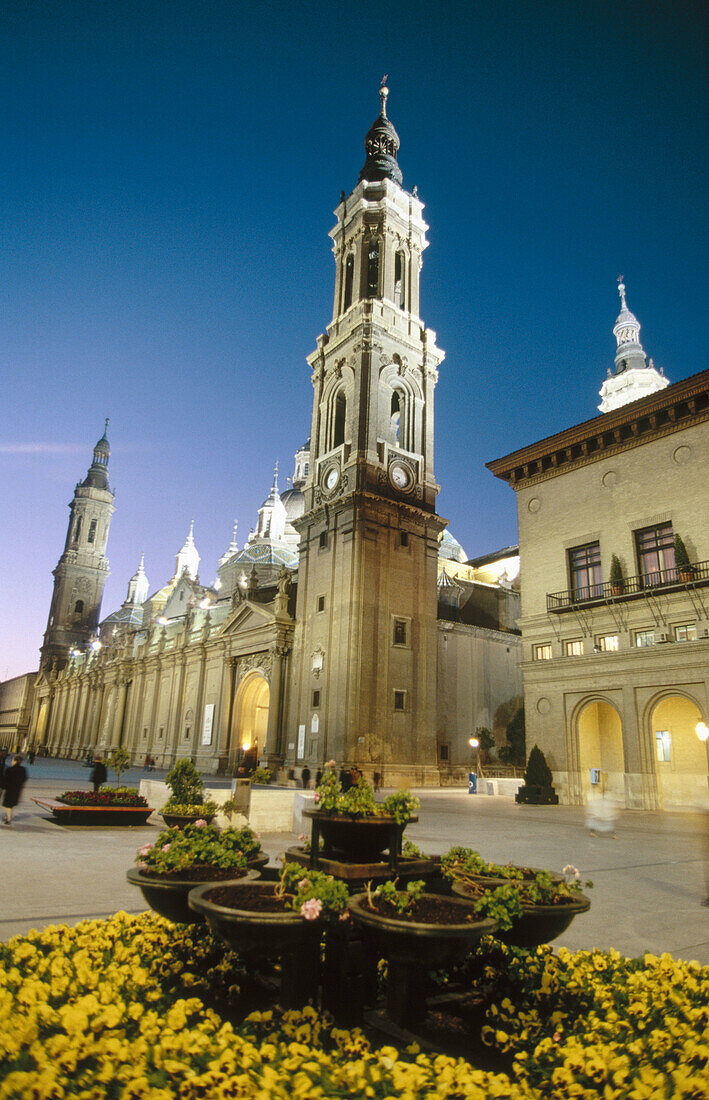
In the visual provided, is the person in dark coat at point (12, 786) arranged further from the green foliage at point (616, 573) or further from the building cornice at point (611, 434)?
the building cornice at point (611, 434)

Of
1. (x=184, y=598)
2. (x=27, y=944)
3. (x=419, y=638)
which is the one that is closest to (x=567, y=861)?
(x=27, y=944)

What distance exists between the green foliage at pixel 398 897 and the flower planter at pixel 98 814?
14749 millimetres

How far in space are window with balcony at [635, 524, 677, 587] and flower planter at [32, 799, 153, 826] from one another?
2126 centimetres

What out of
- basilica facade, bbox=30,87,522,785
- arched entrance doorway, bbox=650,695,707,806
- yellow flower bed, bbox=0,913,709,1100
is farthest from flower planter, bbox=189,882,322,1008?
basilica facade, bbox=30,87,522,785

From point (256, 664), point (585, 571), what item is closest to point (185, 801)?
point (585, 571)

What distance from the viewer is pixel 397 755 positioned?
41.2 meters

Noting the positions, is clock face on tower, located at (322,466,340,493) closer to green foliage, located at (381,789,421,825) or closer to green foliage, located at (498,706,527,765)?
green foliage, located at (498,706,527,765)

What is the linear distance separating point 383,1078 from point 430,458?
155ft

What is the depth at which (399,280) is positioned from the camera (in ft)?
174

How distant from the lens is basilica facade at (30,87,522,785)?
42.1 meters

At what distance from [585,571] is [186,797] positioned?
22608 millimetres

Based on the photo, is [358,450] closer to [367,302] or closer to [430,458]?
[430,458]

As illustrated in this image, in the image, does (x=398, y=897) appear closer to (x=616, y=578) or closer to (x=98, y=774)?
(x=98, y=774)

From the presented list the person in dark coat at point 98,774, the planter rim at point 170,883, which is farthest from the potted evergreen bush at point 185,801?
the planter rim at point 170,883
